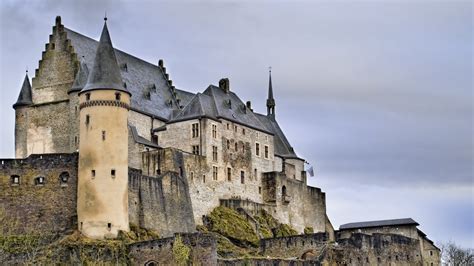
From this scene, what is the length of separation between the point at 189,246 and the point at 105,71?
653 inches

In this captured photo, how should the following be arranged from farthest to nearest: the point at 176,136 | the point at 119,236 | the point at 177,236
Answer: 1. the point at 176,136
2. the point at 119,236
3. the point at 177,236

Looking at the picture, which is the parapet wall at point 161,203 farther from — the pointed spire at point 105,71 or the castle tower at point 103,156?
the pointed spire at point 105,71

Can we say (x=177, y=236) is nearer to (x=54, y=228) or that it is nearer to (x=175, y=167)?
(x=54, y=228)

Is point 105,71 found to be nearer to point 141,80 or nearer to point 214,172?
point 214,172

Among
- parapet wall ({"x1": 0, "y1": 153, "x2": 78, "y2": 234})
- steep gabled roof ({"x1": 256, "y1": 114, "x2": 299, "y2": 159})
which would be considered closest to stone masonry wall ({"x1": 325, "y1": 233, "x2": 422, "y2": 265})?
parapet wall ({"x1": 0, "y1": 153, "x2": 78, "y2": 234})

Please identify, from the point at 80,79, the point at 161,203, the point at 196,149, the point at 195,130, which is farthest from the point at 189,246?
the point at 195,130

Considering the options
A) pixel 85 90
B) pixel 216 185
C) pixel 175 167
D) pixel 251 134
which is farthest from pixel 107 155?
pixel 251 134

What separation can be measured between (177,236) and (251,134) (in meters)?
32.4

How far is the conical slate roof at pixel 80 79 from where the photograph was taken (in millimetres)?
87725

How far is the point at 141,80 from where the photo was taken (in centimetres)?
9894

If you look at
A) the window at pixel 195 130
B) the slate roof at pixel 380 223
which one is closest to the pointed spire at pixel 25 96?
the window at pixel 195 130

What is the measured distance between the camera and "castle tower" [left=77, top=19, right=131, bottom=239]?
74562 mm

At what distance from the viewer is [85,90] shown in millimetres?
77438

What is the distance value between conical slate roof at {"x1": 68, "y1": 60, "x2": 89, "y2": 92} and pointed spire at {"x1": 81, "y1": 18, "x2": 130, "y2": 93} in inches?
356
